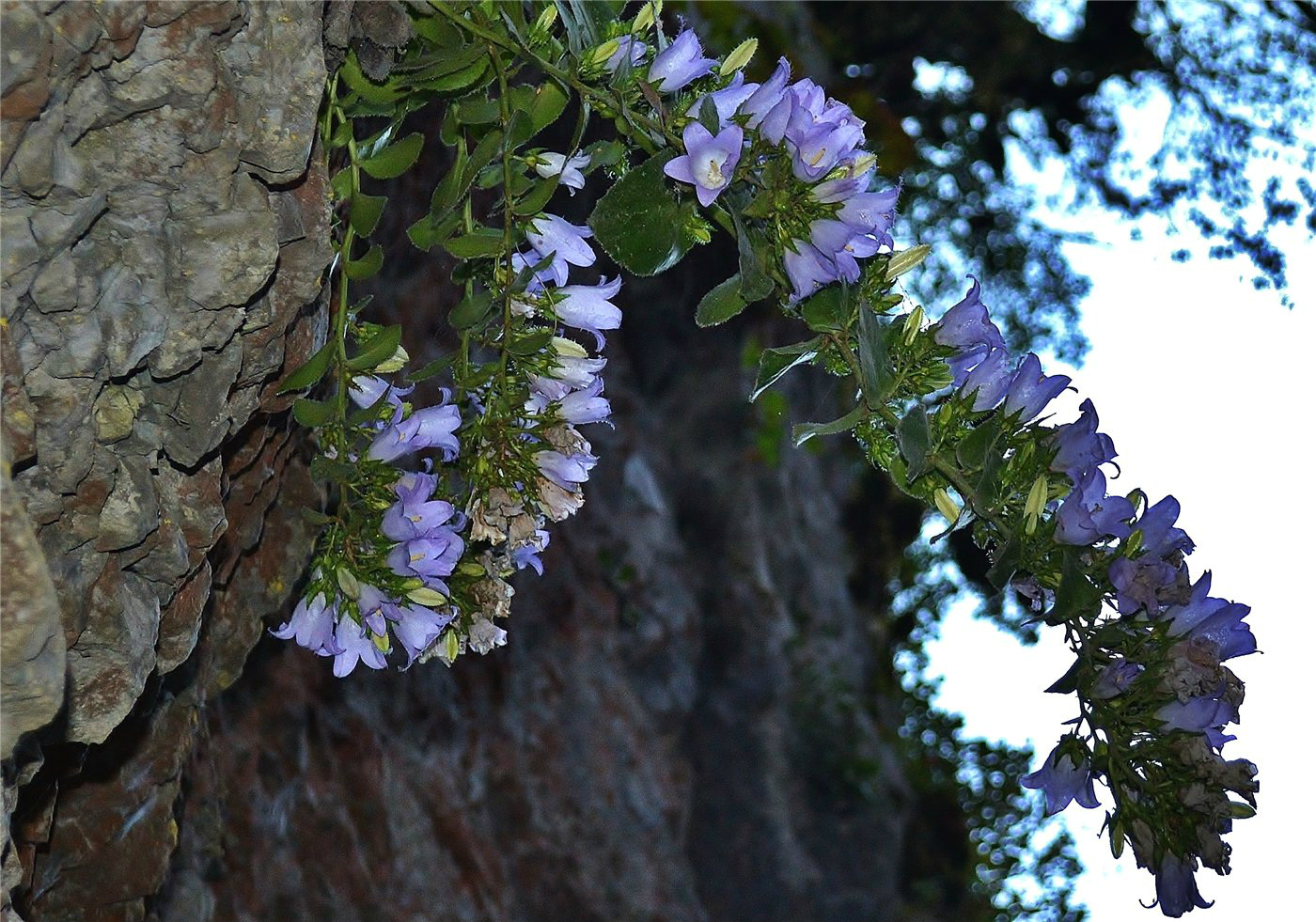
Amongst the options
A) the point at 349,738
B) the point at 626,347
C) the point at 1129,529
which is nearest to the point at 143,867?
the point at 1129,529

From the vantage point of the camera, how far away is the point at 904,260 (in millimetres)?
1237

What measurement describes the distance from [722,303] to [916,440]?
0.70 feet

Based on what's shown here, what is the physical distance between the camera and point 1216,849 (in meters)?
1.17

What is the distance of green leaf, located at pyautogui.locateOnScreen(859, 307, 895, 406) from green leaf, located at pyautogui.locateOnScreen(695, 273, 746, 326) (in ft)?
0.37

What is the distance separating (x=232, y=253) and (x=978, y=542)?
0.74m

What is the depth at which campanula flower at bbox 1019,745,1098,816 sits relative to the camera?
1262mm

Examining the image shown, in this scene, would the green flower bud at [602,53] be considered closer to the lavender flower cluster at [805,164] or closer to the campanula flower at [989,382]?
the lavender flower cluster at [805,164]

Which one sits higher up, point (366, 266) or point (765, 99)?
point (765, 99)

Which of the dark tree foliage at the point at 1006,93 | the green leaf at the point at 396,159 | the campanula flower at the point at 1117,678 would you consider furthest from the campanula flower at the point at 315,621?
the dark tree foliage at the point at 1006,93

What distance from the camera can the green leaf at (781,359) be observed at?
121cm

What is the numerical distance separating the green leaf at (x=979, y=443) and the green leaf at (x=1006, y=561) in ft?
0.26

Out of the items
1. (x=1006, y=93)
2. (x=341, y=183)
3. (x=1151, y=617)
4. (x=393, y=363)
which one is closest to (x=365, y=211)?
(x=341, y=183)

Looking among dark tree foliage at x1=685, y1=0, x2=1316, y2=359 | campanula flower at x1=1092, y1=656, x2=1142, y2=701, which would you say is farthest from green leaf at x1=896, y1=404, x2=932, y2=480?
dark tree foliage at x1=685, y1=0, x2=1316, y2=359

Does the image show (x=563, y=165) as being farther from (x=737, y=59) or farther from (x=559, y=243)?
(x=737, y=59)
